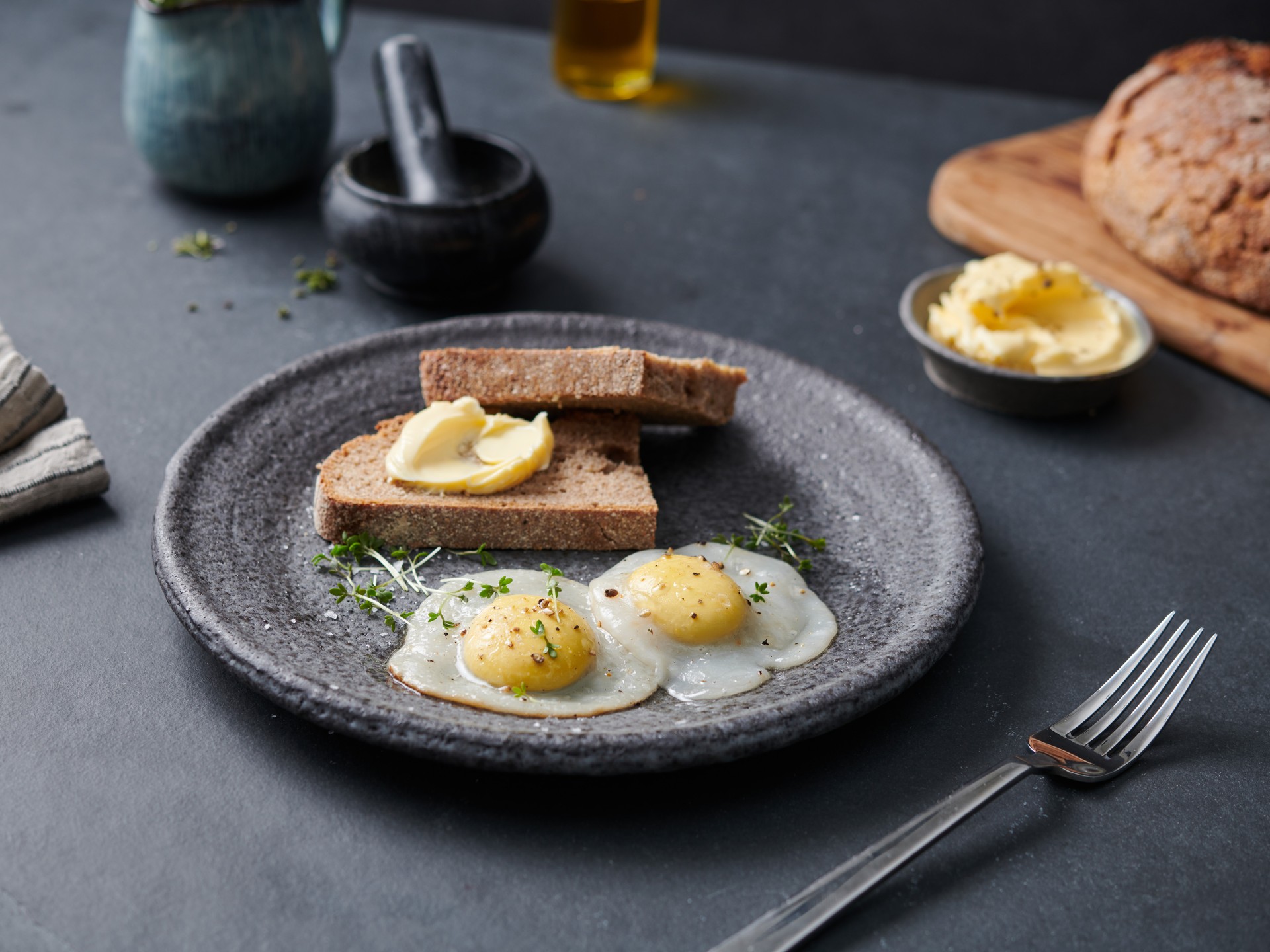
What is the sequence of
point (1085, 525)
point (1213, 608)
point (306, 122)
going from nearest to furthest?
point (1213, 608) < point (1085, 525) < point (306, 122)

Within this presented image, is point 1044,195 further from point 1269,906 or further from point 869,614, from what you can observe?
point 1269,906

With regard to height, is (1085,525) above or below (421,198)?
below

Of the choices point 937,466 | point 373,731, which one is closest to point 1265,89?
point 937,466

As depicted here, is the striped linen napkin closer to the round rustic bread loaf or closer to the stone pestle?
the stone pestle

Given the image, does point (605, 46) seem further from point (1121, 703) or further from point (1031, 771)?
point (1031, 771)

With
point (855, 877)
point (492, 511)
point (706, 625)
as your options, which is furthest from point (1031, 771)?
point (492, 511)

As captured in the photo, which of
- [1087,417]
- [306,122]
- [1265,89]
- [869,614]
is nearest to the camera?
[869,614]
